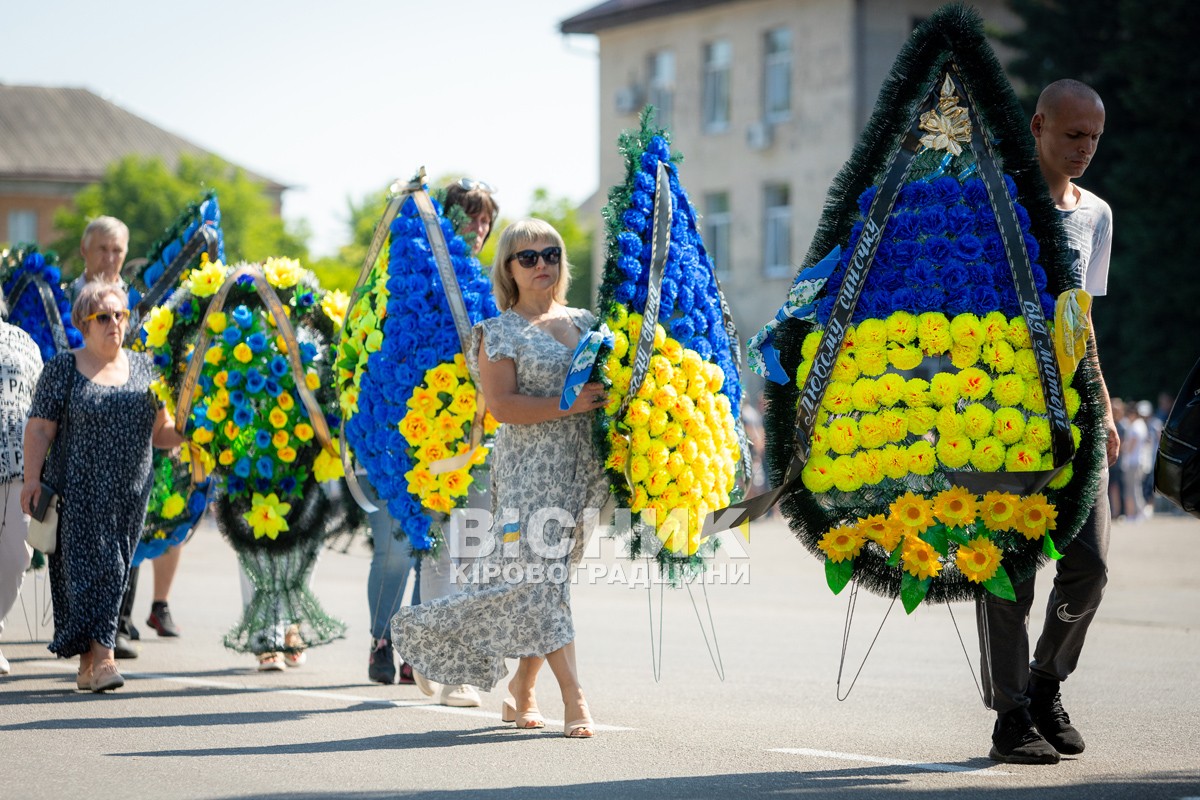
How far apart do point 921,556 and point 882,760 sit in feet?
2.82

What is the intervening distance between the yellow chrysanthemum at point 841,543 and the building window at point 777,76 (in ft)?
107

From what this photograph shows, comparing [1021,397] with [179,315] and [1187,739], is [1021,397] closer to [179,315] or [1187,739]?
[1187,739]

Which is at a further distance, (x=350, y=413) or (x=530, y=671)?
(x=350, y=413)

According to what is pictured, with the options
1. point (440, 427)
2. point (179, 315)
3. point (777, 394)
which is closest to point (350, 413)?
point (440, 427)

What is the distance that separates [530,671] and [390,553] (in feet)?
5.69

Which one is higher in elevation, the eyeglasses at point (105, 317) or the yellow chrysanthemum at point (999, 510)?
the eyeglasses at point (105, 317)

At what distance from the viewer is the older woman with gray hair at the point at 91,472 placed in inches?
325

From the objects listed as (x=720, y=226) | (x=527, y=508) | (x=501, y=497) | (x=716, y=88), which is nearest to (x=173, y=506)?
(x=501, y=497)

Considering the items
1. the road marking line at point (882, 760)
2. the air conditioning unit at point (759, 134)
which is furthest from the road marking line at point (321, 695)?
the air conditioning unit at point (759, 134)

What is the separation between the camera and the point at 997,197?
6.31 m

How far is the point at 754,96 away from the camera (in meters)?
38.8

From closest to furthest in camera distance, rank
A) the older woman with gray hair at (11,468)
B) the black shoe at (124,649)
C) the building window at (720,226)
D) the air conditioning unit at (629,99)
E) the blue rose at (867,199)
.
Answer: the blue rose at (867,199) → the older woman with gray hair at (11,468) → the black shoe at (124,649) → the building window at (720,226) → the air conditioning unit at (629,99)

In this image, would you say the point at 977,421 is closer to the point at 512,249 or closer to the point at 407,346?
the point at 512,249

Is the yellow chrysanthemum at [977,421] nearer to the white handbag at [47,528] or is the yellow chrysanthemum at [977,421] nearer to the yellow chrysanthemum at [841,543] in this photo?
the yellow chrysanthemum at [841,543]
